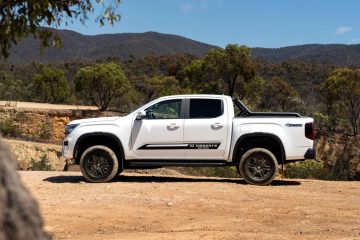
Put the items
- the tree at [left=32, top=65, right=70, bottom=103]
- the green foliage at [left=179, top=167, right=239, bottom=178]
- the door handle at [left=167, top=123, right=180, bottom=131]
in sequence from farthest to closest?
the tree at [left=32, top=65, right=70, bottom=103]
the green foliage at [left=179, top=167, right=239, bottom=178]
the door handle at [left=167, top=123, right=180, bottom=131]

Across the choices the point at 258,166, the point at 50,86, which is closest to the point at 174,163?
the point at 258,166

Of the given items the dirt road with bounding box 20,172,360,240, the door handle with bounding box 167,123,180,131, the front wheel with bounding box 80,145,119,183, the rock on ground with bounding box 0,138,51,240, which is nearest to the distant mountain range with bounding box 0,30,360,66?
the door handle with bounding box 167,123,180,131

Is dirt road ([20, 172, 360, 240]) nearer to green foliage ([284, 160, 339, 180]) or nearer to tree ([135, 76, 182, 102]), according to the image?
green foliage ([284, 160, 339, 180])

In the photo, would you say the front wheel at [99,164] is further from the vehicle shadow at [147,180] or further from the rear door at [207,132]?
the rear door at [207,132]

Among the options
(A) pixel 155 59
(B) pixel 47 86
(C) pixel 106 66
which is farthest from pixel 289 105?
(A) pixel 155 59

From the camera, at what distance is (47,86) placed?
50.6 meters

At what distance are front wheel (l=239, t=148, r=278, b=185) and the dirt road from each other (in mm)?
207

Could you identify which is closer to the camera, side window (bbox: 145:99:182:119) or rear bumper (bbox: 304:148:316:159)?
rear bumper (bbox: 304:148:316:159)

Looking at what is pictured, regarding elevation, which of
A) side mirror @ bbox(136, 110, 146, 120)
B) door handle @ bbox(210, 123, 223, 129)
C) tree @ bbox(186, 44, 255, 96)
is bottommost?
door handle @ bbox(210, 123, 223, 129)

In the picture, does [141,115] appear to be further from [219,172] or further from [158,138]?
[219,172]

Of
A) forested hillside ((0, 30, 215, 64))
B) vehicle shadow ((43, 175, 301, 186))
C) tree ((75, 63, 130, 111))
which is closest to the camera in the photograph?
vehicle shadow ((43, 175, 301, 186))

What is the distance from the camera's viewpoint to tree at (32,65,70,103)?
165 ft

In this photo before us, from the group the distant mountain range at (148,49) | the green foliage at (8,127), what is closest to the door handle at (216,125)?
the green foliage at (8,127)

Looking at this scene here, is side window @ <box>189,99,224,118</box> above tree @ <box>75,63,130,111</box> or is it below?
below
